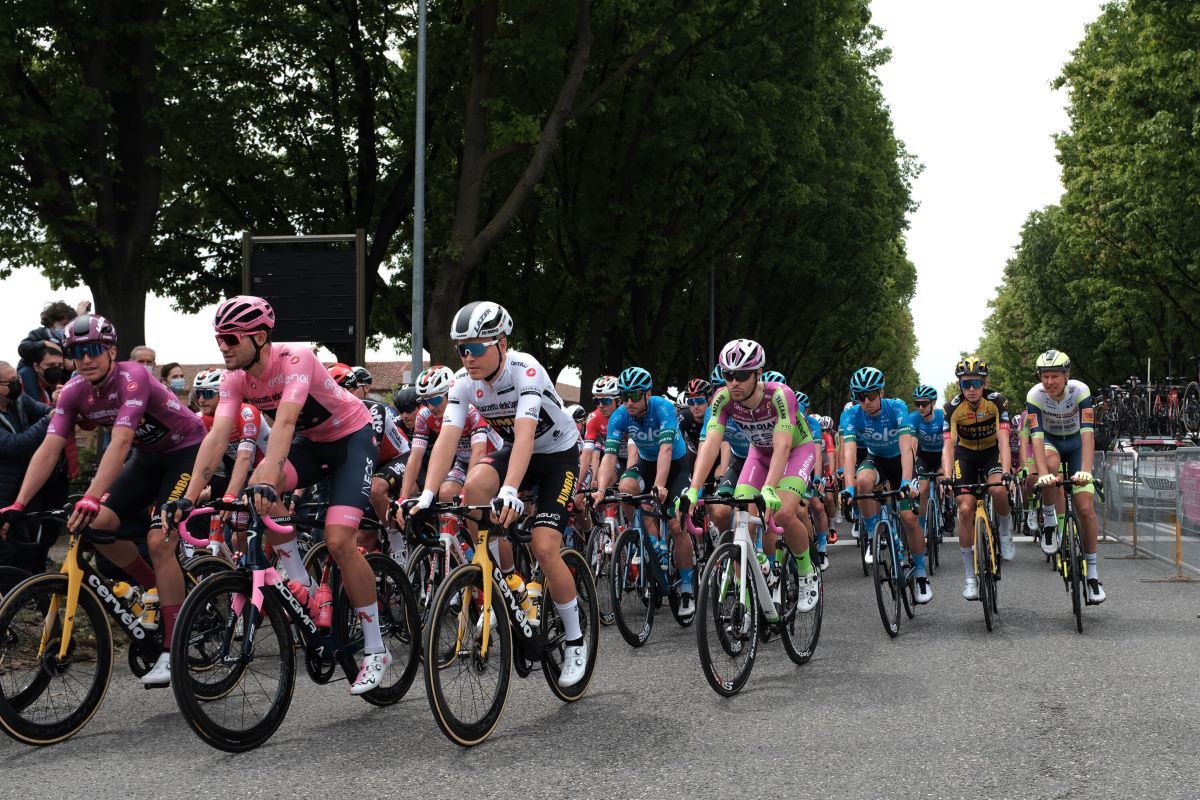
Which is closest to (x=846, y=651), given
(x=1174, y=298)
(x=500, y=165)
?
(x=500, y=165)

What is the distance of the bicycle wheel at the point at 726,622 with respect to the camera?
723 cm

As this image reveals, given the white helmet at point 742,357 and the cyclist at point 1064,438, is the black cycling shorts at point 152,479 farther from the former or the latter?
the cyclist at point 1064,438

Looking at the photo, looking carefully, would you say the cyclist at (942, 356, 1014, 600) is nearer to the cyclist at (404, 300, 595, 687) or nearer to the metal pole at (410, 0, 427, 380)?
the cyclist at (404, 300, 595, 687)

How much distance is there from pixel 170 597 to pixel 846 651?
441 centimetres

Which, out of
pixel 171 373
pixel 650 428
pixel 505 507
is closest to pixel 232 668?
pixel 505 507

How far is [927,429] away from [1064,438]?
2766 millimetres

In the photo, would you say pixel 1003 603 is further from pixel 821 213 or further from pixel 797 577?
pixel 821 213

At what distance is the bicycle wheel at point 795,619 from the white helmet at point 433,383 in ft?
9.30

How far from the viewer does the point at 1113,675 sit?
7.82m

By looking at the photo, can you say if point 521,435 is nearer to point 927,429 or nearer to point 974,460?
point 974,460

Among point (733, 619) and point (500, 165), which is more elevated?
point (500, 165)

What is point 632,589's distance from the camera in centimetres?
967

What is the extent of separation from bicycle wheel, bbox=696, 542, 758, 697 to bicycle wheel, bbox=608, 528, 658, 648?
1722mm

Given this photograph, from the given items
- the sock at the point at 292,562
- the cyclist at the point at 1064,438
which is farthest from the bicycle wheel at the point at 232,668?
the cyclist at the point at 1064,438
